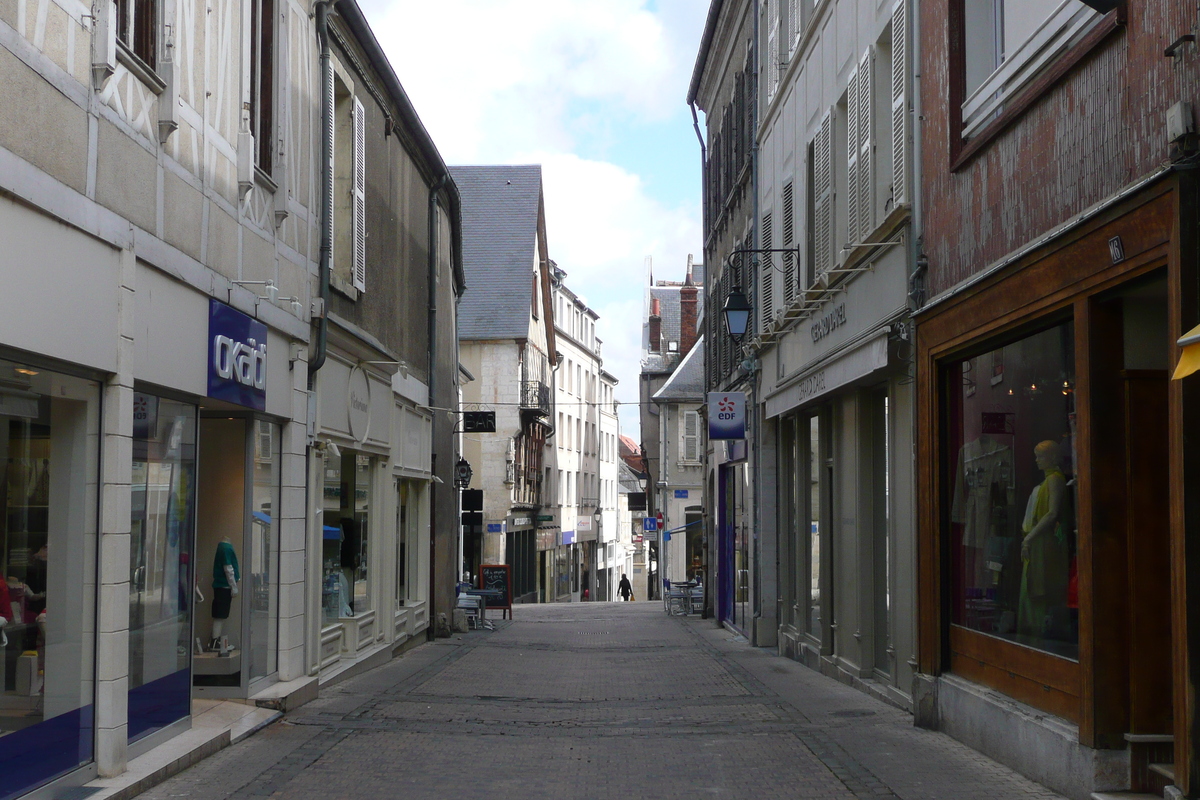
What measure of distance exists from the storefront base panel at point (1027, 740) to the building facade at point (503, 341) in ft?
122

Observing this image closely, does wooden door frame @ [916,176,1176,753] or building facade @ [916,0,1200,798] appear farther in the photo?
building facade @ [916,0,1200,798]

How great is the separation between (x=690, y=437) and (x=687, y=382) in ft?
6.58

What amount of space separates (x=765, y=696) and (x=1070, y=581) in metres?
5.46

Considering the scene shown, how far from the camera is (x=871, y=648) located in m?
13.6

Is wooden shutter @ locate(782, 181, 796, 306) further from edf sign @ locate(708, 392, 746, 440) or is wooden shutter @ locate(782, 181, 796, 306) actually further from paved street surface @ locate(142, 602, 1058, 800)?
paved street surface @ locate(142, 602, 1058, 800)

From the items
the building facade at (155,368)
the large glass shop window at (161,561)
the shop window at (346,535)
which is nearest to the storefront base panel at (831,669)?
the building facade at (155,368)

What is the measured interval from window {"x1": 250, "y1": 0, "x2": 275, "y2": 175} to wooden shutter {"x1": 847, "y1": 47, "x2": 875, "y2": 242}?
5.69 m

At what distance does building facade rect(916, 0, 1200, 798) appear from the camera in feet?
21.7

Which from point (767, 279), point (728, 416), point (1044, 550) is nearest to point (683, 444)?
point (728, 416)

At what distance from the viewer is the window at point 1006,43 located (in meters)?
8.09

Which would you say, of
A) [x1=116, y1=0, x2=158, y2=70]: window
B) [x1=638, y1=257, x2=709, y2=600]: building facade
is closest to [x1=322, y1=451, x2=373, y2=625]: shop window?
[x1=116, y1=0, x2=158, y2=70]: window

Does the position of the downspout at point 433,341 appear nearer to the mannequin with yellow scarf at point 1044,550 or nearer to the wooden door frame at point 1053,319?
the wooden door frame at point 1053,319

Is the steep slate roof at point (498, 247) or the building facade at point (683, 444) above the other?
the steep slate roof at point (498, 247)

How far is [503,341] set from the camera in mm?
48938
